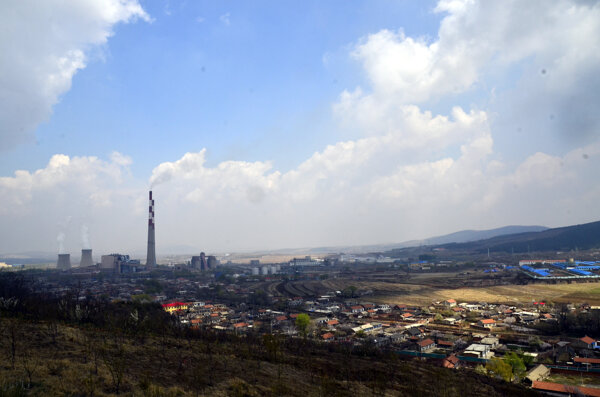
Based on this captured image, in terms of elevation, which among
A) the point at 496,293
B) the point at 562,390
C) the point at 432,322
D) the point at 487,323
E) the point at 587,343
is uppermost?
the point at 562,390

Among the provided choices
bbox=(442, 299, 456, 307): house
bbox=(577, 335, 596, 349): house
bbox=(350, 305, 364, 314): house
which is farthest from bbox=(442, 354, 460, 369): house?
bbox=(442, 299, 456, 307): house

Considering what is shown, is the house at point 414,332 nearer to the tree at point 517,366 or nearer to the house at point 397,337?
the house at point 397,337

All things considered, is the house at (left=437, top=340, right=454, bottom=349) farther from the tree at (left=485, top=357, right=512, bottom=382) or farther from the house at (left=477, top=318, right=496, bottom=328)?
the house at (left=477, top=318, right=496, bottom=328)

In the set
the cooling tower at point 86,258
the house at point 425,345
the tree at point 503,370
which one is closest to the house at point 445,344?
the house at point 425,345

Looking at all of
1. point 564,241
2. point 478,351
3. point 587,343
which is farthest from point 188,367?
point 564,241

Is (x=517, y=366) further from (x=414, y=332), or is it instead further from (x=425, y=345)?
(x=414, y=332)

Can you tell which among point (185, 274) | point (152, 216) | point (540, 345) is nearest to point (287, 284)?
point (185, 274)
